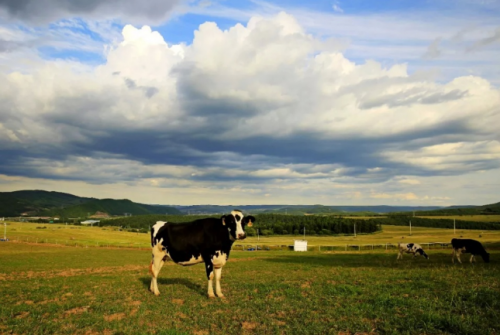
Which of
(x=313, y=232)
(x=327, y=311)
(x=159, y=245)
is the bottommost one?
(x=313, y=232)

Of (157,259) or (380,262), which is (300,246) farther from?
(157,259)

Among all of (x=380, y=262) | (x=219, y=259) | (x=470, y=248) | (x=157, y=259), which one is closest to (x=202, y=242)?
(x=219, y=259)

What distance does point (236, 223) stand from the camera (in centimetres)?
1455

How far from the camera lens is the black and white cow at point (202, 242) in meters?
14.6

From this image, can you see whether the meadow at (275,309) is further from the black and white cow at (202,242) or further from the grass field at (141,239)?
the grass field at (141,239)

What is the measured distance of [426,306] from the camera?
35.3ft

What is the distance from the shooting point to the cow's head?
14.4 meters

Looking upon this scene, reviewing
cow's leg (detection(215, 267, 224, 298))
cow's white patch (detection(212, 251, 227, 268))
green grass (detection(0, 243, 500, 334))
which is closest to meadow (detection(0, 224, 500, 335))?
green grass (detection(0, 243, 500, 334))

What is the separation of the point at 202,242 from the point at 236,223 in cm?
172

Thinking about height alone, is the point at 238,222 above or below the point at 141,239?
above

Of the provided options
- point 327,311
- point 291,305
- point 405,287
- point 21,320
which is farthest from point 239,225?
point 21,320

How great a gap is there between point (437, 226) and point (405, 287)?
629ft

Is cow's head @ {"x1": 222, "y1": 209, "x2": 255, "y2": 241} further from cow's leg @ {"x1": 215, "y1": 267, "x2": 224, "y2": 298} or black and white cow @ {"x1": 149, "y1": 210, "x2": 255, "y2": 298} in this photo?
cow's leg @ {"x1": 215, "y1": 267, "x2": 224, "y2": 298}

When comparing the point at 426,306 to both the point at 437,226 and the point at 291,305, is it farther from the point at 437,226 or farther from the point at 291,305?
the point at 437,226
